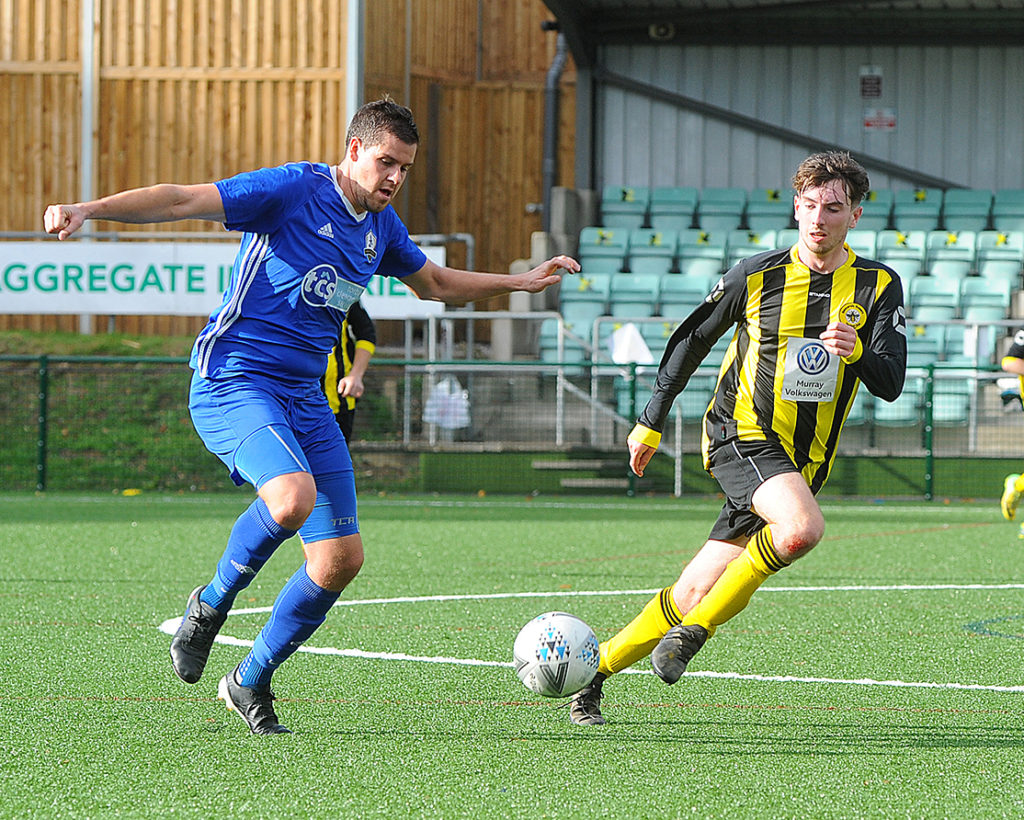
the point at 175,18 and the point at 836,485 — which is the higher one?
the point at 175,18

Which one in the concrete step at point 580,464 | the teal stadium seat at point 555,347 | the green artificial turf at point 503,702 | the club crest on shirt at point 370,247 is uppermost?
the club crest on shirt at point 370,247

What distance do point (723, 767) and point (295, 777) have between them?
3.97ft

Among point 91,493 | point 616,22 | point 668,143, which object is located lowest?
point 91,493

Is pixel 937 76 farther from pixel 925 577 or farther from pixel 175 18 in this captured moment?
pixel 925 577

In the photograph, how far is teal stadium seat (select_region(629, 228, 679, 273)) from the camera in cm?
1888

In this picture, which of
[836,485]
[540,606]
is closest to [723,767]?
[540,606]

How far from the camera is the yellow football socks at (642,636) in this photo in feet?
14.8

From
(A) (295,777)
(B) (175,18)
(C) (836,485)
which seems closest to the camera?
(A) (295,777)

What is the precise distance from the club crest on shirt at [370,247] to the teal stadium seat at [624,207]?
15.8 meters

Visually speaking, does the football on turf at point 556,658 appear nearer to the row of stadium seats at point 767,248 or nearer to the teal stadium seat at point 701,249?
the row of stadium seats at point 767,248

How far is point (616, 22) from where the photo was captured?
70.2 feet

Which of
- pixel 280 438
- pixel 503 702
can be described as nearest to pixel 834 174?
pixel 280 438

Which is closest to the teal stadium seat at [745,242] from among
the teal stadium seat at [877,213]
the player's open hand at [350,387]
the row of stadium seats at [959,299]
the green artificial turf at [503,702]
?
the teal stadium seat at [877,213]

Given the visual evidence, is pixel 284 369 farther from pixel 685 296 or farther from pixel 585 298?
pixel 585 298
